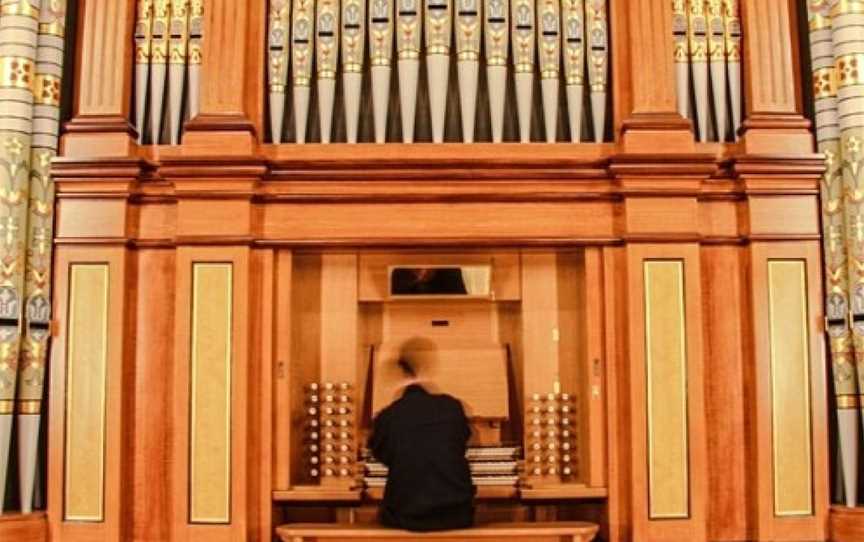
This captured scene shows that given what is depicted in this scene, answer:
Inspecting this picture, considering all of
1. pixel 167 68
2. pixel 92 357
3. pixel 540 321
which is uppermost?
pixel 167 68

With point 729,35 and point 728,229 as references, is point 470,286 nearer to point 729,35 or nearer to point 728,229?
point 728,229

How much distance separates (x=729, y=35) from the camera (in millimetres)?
5605

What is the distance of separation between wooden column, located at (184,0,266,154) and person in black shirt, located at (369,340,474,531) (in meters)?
1.55

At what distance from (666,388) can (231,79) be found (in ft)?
8.82

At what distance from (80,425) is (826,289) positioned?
378 centimetres

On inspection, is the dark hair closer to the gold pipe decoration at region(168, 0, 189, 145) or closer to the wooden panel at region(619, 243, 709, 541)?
the wooden panel at region(619, 243, 709, 541)

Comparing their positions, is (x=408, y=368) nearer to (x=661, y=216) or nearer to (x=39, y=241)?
(x=661, y=216)

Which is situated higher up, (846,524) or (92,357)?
(92,357)

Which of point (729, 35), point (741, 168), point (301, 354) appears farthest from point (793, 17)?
point (301, 354)

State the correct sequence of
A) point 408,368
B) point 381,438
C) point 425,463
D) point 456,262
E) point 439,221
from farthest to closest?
point 456,262, point 439,221, point 408,368, point 381,438, point 425,463

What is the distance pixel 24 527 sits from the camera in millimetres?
5129

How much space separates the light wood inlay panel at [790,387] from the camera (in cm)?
522

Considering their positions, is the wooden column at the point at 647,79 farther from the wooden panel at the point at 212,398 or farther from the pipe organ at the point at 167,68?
the pipe organ at the point at 167,68

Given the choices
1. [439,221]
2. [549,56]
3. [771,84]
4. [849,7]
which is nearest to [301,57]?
[439,221]
